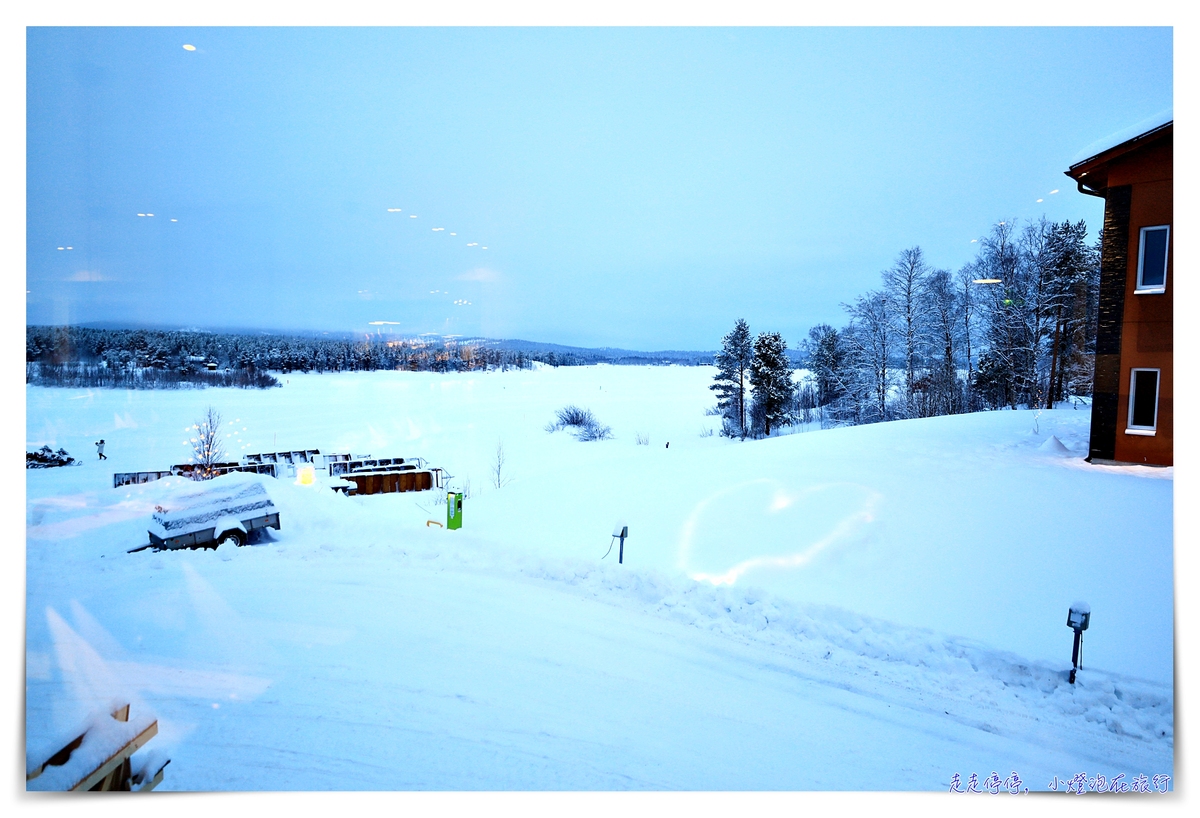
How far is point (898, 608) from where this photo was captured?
236cm

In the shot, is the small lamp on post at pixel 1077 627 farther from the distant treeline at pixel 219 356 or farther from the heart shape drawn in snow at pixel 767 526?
the distant treeline at pixel 219 356

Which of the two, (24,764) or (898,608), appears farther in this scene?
(898,608)

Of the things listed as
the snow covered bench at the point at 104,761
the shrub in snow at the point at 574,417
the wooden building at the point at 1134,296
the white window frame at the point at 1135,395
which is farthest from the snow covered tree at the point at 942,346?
the snow covered bench at the point at 104,761

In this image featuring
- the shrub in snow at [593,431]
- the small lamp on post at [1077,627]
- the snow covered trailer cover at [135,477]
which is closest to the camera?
the small lamp on post at [1077,627]

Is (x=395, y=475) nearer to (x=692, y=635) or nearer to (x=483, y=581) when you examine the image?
(x=483, y=581)

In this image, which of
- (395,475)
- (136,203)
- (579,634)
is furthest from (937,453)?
(136,203)

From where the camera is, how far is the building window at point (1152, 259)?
234 centimetres

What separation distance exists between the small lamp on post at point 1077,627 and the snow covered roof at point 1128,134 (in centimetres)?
211

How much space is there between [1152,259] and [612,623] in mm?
2976

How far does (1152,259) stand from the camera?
94.9 inches

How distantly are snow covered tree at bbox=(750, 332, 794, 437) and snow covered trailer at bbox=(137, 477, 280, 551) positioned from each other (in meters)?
4.46

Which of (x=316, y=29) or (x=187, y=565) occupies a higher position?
(x=316, y=29)

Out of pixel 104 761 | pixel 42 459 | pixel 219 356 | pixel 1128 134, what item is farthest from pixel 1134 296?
pixel 42 459

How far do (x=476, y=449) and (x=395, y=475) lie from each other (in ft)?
1.83
